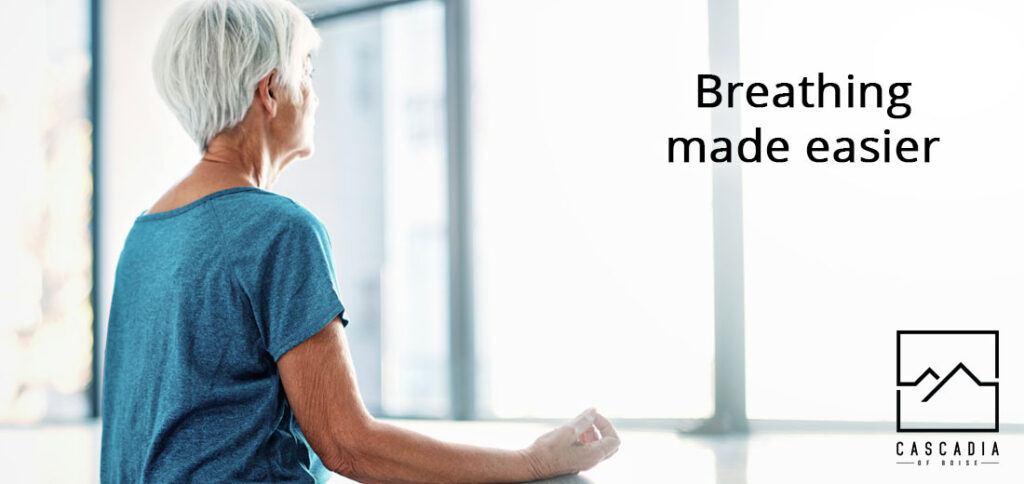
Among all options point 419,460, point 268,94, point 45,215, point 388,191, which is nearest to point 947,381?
point 388,191

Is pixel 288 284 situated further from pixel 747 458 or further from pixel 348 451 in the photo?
pixel 747 458

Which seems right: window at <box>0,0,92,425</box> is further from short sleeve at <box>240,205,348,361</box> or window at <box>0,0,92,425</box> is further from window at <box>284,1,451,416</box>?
short sleeve at <box>240,205,348,361</box>

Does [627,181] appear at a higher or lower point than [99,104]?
Result: lower

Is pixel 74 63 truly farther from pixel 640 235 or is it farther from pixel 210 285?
pixel 210 285

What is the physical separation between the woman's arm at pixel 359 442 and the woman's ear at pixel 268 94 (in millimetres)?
379

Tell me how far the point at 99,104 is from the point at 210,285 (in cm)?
366

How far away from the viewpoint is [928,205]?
3076mm

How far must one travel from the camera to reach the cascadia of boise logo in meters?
3.03

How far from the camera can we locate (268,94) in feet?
4.06

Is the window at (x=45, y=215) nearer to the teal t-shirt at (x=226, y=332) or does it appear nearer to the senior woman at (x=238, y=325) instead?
the senior woman at (x=238, y=325)

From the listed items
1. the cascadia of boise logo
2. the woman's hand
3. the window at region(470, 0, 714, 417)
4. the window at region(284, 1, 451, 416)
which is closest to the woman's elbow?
the woman's hand

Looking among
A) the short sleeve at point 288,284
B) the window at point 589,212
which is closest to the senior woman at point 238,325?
the short sleeve at point 288,284

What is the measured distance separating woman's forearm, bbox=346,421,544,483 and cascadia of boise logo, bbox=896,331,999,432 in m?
2.40

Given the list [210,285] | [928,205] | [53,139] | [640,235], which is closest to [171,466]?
[210,285]
